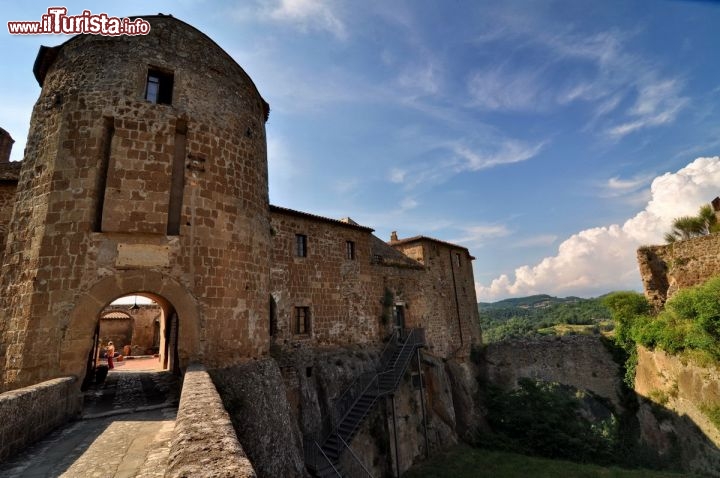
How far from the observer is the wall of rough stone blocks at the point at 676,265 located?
1750 cm

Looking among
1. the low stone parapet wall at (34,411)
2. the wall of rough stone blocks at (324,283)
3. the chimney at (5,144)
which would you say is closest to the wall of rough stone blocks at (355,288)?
the wall of rough stone blocks at (324,283)

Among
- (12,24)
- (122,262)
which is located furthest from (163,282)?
(12,24)

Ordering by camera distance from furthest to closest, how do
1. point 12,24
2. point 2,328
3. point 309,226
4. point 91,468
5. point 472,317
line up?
point 472,317 < point 309,226 < point 12,24 < point 2,328 < point 91,468

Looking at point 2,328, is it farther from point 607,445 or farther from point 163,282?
point 607,445

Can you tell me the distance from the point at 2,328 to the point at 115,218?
279 centimetres

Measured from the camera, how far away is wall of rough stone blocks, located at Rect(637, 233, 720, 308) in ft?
57.4

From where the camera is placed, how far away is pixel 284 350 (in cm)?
1406

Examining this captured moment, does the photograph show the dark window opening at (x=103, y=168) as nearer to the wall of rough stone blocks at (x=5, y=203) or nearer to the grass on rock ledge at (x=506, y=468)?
the wall of rough stone blocks at (x=5, y=203)

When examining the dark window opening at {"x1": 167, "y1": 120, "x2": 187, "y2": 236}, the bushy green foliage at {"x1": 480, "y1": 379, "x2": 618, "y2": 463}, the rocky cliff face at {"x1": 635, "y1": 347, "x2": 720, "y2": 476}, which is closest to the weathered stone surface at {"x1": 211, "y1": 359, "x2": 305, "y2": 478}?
the dark window opening at {"x1": 167, "y1": 120, "x2": 187, "y2": 236}

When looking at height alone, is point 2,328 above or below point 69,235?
below

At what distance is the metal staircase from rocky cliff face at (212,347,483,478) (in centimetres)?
48

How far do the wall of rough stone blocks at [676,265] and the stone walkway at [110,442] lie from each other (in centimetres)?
2313

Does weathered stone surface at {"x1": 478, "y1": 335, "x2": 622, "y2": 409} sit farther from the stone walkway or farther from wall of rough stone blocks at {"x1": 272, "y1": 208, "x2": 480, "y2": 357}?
the stone walkway

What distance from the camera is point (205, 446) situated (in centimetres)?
245
